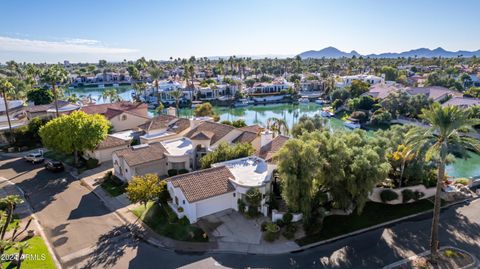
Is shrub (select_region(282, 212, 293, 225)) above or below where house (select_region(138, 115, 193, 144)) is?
below

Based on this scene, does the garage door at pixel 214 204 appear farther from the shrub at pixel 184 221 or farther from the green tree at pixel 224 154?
the green tree at pixel 224 154

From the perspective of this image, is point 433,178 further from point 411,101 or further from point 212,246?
point 411,101

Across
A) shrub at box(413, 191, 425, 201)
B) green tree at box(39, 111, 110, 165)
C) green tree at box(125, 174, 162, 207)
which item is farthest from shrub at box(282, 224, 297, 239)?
green tree at box(39, 111, 110, 165)

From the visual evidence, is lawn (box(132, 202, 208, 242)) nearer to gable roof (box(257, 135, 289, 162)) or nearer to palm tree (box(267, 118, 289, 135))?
gable roof (box(257, 135, 289, 162))

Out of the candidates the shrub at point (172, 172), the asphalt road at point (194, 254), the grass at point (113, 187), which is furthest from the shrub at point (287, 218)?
the grass at point (113, 187)

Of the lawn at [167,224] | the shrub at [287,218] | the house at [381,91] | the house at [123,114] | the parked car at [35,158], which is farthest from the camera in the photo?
the house at [381,91]

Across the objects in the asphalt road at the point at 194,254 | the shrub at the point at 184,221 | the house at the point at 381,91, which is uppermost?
the house at the point at 381,91
